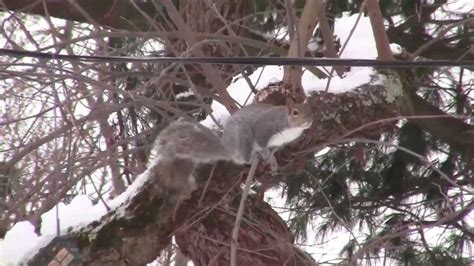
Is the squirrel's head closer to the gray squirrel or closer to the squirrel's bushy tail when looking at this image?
the gray squirrel

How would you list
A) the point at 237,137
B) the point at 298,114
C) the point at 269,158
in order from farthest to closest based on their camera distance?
the point at 269,158 → the point at 237,137 → the point at 298,114

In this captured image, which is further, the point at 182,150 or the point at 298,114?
the point at 182,150

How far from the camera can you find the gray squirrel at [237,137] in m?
2.29

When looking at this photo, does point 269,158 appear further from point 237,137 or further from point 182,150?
point 182,150

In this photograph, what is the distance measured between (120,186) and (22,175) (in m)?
0.52

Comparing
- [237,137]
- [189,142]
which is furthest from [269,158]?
[189,142]

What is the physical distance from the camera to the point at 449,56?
389 cm

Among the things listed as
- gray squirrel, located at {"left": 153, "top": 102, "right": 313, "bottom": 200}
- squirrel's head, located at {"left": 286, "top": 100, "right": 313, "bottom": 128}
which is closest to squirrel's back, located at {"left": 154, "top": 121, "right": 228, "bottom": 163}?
gray squirrel, located at {"left": 153, "top": 102, "right": 313, "bottom": 200}

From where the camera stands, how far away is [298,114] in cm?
227

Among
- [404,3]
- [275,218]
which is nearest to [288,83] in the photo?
[275,218]

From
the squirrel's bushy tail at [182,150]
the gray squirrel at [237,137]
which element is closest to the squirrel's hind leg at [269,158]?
the gray squirrel at [237,137]

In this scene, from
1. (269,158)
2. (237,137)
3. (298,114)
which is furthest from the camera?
(269,158)

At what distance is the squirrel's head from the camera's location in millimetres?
2254

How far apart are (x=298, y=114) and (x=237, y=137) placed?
242 mm
